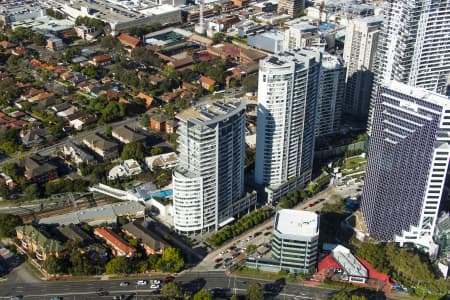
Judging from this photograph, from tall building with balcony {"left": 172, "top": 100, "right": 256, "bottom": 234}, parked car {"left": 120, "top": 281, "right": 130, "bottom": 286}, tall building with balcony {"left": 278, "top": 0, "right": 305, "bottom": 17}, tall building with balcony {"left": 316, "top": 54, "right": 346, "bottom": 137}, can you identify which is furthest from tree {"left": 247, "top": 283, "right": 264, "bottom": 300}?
tall building with balcony {"left": 278, "top": 0, "right": 305, "bottom": 17}

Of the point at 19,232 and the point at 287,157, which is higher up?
the point at 287,157

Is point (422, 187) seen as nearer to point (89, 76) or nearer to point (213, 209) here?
point (213, 209)

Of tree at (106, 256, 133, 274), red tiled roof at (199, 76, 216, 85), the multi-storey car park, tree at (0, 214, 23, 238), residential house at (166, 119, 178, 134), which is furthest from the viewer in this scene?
the multi-storey car park

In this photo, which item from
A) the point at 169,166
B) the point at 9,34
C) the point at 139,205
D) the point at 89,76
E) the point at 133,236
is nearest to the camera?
the point at 133,236

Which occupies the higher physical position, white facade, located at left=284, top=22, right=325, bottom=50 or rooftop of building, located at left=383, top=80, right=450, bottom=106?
rooftop of building, located at left=383, top=80, right=450, bottom=106

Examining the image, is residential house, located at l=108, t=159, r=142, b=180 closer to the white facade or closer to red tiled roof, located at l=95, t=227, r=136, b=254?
red tiled roof, located at l=95, t=227, r=136, b=254

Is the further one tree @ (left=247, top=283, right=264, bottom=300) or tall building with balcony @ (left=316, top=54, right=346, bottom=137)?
tall building with balcony @ (left=316, top=54, right=346, bottom=137)

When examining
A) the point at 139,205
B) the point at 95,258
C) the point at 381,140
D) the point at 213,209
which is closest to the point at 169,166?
the point at 139,205
